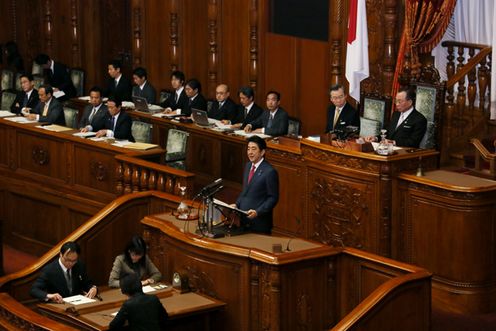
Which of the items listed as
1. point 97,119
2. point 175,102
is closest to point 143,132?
point 97,119

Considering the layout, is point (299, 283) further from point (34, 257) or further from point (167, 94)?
point (167, 94)

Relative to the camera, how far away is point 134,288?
846 cm

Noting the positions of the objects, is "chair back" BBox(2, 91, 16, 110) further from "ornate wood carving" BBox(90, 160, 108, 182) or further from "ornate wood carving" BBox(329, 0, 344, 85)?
"ornate wood carving" BBox(329, 0, 344, 85)

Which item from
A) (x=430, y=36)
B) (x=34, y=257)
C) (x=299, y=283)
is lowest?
(x=34, y=257)

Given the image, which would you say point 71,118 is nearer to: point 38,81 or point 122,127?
point 122,127

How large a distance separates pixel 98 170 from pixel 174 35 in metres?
4.80

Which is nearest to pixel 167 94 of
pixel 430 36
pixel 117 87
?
pixel 117 87

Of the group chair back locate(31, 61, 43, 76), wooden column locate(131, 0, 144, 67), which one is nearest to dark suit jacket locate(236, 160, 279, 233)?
wooden column locate(131, 0, 144, 67)

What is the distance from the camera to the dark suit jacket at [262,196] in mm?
9898

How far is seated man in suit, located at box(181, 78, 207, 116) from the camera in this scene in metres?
14.7

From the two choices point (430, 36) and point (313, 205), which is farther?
point (430, 36)

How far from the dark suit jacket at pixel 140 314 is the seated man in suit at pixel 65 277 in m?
1.24

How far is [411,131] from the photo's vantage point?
10.9 meters

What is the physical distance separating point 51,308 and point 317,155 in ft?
9.41
